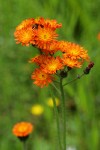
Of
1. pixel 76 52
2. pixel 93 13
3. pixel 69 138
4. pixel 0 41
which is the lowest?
pixel 69 138

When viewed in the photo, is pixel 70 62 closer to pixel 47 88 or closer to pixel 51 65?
pixel 51 65

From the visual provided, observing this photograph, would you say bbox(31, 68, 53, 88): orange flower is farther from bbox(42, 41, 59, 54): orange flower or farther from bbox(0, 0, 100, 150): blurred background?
bbox(0, 0, 100, 150): blurred background

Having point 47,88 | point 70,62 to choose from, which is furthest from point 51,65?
point 47,88

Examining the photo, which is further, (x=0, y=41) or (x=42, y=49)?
(x=0, y=41)

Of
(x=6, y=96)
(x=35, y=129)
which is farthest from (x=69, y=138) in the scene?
(x=6, y=96)

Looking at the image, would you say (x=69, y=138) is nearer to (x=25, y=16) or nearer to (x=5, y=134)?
(x=5, y=134)

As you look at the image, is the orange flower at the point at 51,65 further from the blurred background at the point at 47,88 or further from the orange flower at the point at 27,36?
the blurred background at the point at 47,88
